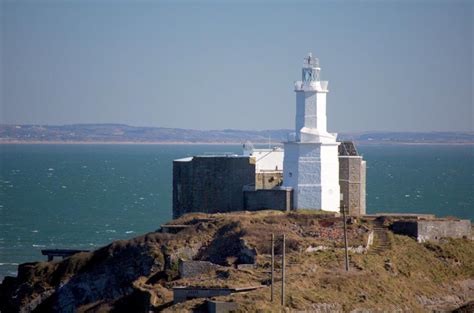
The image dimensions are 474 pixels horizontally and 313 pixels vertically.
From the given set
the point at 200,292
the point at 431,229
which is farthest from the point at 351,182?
the point at 200,292

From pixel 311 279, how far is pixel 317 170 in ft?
39.7

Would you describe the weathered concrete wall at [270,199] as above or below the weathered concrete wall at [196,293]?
above

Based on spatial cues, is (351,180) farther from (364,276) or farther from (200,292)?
(200,292)

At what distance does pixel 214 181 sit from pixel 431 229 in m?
9.46

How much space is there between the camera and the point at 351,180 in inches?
2261

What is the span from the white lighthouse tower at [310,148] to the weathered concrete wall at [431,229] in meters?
3.66

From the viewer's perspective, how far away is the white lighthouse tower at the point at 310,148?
55.0 meters

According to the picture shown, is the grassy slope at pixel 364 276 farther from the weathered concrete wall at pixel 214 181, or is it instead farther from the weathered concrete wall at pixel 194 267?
the weathered concrete wall at pixel 214 181

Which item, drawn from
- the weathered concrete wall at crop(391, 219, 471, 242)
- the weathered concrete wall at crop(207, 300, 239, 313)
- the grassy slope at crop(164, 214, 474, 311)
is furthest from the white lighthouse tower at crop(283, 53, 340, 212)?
the weathered concrete wall at crop(207, 300, 239, 313)

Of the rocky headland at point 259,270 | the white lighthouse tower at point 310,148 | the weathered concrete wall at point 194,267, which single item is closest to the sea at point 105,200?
the rocky headland at point 259,270

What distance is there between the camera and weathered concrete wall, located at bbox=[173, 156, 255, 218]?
188 feet

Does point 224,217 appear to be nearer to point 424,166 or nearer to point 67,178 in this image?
point 67,178

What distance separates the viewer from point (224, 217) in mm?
53219

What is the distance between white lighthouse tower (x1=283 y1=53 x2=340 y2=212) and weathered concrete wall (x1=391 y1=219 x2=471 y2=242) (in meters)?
3.66
